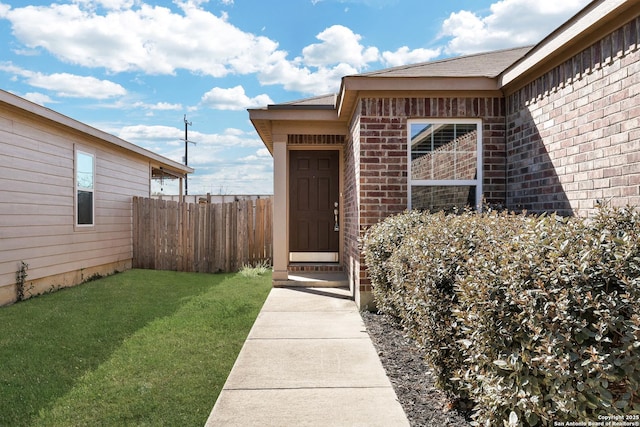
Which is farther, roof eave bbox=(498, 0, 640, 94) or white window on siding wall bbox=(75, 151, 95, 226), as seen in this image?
white window on siding wall bbox=(75, 151, 95, 226)

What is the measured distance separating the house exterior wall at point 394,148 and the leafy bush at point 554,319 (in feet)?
11.0

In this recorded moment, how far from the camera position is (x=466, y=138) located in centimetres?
603

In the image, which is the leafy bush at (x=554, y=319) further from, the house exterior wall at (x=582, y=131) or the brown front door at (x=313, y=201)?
the brown front door at (x=313, y=201)

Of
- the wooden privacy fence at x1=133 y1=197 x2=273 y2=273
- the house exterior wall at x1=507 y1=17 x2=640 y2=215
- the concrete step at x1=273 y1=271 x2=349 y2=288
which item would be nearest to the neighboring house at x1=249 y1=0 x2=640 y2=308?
the house exterior wall at x1=507 y1=17 x2=640 y2=215

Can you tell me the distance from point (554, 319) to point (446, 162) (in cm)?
440

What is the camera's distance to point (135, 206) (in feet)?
38.6

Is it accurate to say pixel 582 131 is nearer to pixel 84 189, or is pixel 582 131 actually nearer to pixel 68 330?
pixel 68 330

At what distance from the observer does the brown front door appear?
8984mm

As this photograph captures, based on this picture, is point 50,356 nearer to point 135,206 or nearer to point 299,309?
point 299,309

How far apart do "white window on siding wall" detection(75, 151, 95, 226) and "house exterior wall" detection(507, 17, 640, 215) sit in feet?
27.5

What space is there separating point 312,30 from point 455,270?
8.40 metres

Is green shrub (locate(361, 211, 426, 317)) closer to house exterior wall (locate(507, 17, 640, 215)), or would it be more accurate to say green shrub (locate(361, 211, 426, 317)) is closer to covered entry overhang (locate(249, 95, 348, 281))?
house exterior wall (locate(507, 17, 640, 215))

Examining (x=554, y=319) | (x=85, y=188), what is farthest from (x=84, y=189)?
(x=554, y=319)

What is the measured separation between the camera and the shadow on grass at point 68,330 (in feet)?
12.2
